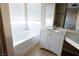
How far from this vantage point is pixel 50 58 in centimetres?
55

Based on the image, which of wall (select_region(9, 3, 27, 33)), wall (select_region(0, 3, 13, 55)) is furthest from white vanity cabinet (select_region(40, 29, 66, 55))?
wall (select_region(0, 3, 13, 55))

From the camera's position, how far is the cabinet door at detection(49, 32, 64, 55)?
171 cm

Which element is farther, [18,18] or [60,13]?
[18,18]

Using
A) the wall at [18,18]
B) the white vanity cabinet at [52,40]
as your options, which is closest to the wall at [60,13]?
the white vanity cabinet at [52,40]

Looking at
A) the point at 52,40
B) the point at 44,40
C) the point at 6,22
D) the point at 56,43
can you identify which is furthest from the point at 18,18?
the point at 6,22

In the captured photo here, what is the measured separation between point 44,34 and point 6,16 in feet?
4.65

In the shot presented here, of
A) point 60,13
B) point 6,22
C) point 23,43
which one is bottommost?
point 23,43

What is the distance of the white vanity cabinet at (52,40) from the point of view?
5.55 feet

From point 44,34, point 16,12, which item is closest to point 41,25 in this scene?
point 44,34

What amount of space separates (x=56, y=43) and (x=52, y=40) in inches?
5.2

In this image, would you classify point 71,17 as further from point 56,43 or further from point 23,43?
point 23,43

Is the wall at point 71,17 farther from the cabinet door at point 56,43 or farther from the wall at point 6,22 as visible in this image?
the wall at point 6,22

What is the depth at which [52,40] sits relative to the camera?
1.95 meters

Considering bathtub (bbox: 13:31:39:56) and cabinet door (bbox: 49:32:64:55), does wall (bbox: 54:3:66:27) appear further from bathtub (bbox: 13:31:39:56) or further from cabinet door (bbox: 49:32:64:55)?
bathtub (bbox: 13:31:39:56)
